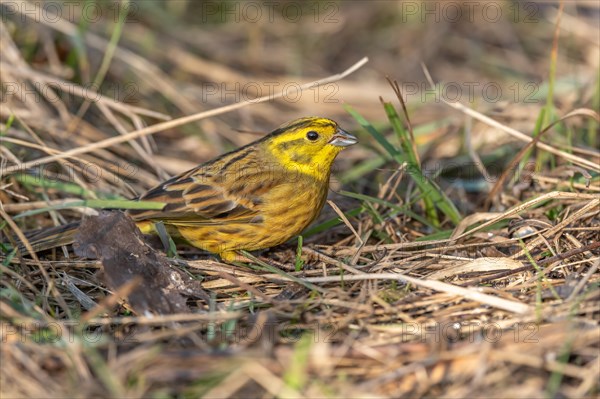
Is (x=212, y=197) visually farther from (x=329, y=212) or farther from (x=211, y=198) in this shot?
(x=329, y=212)

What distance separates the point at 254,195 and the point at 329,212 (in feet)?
2.68

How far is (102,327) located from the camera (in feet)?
12.7

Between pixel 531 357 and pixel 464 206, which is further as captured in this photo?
pixel 464 206

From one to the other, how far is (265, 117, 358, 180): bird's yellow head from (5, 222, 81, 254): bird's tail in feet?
4.61

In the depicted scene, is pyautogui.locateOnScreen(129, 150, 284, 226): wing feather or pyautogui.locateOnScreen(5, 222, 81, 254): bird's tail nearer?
pyautogui.locateOnScreen(5, 222, 81, 254): bird's tail

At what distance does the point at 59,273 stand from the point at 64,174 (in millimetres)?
1340

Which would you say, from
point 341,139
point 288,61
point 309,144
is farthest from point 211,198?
point 288,61

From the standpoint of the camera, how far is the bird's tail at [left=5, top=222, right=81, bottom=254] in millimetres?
4754

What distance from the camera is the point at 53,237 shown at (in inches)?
189

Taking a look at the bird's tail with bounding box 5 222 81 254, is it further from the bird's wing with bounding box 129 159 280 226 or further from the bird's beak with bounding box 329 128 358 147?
the bird's beak with bounding box 329 128 358 147

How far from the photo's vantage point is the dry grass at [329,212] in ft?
10.8

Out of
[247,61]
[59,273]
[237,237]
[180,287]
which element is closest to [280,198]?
[237,237]

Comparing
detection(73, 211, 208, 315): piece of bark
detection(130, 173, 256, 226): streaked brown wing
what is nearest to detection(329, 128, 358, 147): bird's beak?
detection(130, 173, 256, 226): streaked brown wing

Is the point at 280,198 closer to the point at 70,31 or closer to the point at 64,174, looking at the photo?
the point at 64,174
